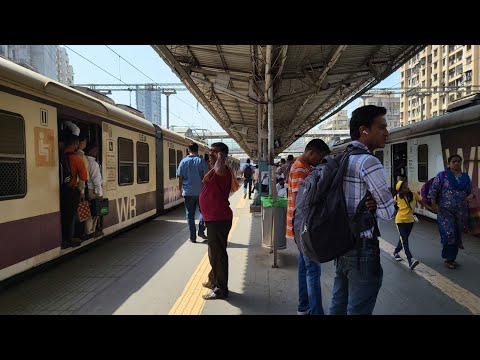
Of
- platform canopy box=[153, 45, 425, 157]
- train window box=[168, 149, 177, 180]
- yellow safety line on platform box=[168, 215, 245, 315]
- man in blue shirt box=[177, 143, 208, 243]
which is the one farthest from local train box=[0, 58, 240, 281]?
train window box=[168, 149, 177, 180]

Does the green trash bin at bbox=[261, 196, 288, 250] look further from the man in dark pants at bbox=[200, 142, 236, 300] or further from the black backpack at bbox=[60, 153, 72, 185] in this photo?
the black backpack at bbox=[60, 153, 72, 185]

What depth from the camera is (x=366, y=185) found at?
6.98ft

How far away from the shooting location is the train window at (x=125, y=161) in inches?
282

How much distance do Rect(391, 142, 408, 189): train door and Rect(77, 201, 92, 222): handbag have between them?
8479mm

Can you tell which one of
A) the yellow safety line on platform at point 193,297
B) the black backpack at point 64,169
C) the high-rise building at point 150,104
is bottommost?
the yellow safety line on platform at point 193,297

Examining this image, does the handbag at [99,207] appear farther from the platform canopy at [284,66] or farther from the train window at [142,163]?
the platform canopy at [284,66]

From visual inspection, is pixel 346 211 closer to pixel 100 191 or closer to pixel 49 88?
pixel 49 88

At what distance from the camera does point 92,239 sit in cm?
606

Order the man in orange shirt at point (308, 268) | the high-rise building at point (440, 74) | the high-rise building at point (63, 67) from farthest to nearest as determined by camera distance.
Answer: the high-rise building at point (63, 67) → the high-rise building at point (440, 74) → the man in orange shirt at point (308, 268)

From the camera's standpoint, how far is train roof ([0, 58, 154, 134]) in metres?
4.11

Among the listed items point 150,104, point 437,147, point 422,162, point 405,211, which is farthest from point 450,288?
point 150,104

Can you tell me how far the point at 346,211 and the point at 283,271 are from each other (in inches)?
127

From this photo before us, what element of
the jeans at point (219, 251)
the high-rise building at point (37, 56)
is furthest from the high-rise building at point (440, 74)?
the high-rise building at point (37, 56)

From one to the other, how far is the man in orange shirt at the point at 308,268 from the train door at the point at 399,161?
7.73 meters
